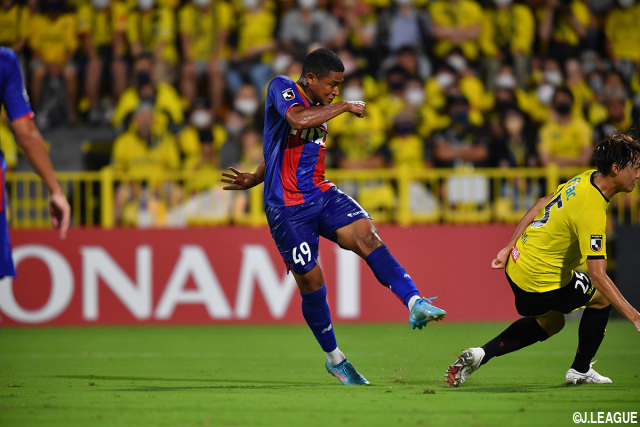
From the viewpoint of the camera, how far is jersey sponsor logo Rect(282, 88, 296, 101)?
21.2 feet

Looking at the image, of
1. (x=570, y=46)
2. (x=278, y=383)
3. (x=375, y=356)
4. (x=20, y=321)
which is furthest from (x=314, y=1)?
(x=278, y=383)

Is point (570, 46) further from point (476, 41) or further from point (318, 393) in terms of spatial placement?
point (318, 393)

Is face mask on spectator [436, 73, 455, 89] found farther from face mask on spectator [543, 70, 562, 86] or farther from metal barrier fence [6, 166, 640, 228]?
metal barrier fence [6, 166, 640, 228]

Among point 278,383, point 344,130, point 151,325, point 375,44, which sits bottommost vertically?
point 151,325

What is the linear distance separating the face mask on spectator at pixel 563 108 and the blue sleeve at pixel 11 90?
1022 centimetres

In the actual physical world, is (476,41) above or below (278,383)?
above

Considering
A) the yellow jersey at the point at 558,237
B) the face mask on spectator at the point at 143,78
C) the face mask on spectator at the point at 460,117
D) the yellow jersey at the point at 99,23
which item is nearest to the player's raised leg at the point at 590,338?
the yellow jersey at the point at 558,237

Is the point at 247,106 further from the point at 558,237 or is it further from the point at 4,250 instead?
the point at 4,250

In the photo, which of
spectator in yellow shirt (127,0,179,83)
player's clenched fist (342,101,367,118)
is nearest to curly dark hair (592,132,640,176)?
player's clenched fist (342,101,367,118)

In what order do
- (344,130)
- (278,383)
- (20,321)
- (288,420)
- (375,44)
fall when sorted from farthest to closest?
(375,44) < (344,130) < (20,321) < (278,383) < (288,420)

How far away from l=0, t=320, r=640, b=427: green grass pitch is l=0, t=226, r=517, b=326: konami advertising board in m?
0.43

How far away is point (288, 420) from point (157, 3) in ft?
37.4

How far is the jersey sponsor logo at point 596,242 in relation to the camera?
595cm

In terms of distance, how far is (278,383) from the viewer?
6785 mm
